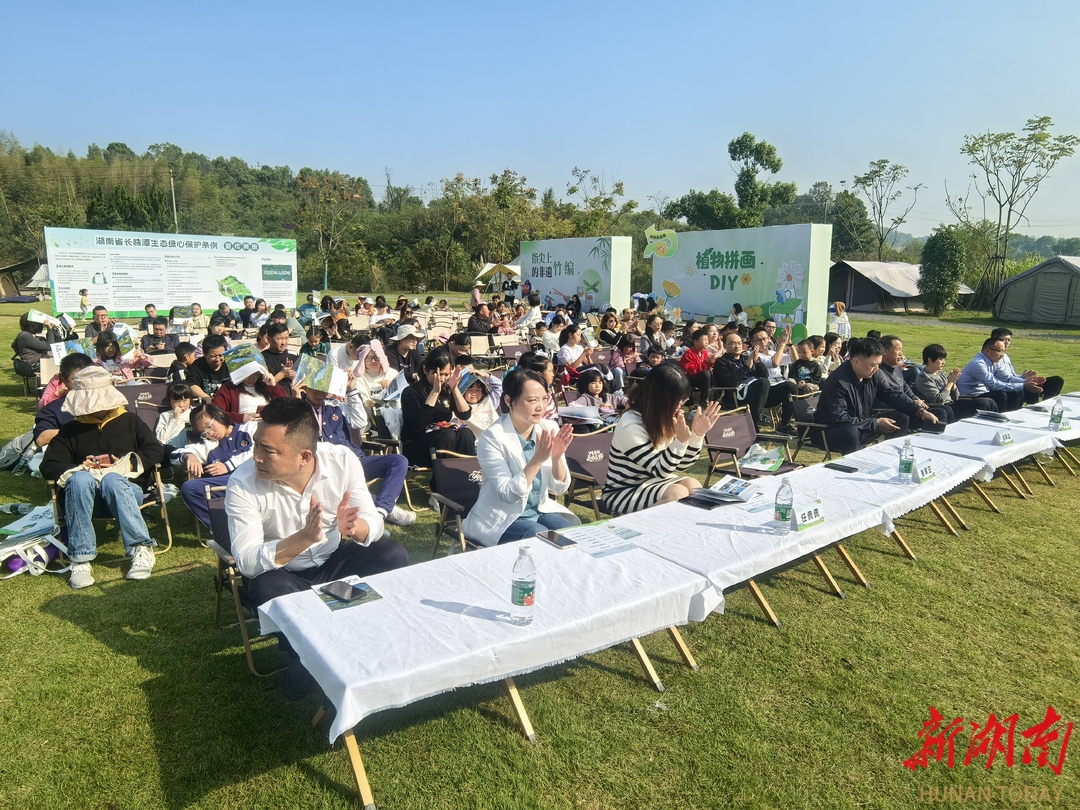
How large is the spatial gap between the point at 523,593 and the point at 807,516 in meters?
1.68

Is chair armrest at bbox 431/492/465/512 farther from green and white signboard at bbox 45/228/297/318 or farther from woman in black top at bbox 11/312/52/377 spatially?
green and white signboard at bbox 45/228/297/318

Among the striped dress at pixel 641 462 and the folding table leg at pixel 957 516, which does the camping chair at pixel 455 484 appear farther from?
the folding table leg at pixel 957 516

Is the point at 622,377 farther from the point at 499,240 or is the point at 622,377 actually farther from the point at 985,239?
the point at 985,239

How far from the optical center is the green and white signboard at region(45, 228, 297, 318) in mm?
17375

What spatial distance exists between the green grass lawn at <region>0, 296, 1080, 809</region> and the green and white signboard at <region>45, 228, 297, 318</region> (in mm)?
16414

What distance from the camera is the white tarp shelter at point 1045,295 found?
23000 millimetres

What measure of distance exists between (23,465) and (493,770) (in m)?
5.82

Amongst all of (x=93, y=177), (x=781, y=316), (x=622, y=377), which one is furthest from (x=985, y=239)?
(x=93, y=177)

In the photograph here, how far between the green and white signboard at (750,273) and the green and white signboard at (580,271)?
1061 millimetres

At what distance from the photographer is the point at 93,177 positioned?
142ft

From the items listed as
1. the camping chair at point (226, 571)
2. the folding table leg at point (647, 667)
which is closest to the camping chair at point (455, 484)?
the camping chair at point (226, 571)

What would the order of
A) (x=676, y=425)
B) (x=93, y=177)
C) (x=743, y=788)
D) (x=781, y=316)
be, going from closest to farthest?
1. (x=743, y=788)
2. (x=676, y=425)
3. (x=781, y=316)
4. (x=93, y=177)

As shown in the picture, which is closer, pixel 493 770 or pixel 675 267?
pixel 493 770
